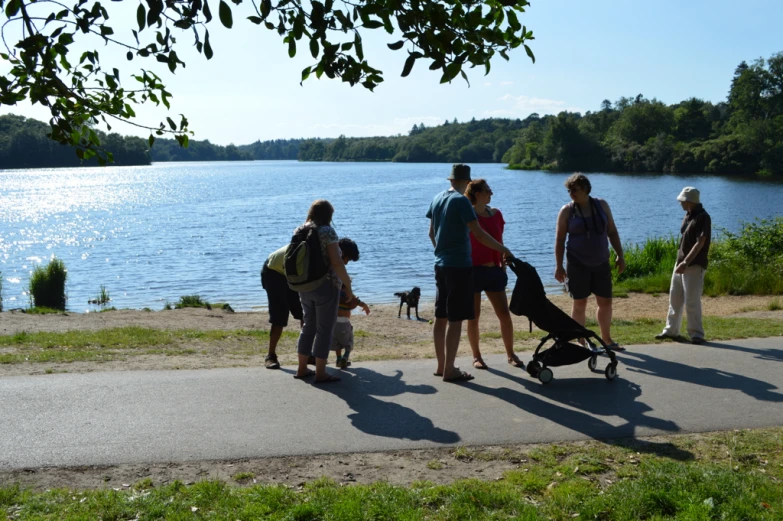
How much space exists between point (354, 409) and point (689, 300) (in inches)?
189

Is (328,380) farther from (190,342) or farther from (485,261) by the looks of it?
(190,342)

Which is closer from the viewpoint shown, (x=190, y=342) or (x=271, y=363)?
(x=271, y=363)

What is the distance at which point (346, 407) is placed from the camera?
630 cm

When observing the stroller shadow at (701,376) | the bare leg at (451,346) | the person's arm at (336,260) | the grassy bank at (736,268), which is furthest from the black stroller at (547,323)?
the grassy bank at (736,268)

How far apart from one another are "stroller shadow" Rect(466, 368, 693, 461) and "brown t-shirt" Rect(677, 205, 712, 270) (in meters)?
2.58

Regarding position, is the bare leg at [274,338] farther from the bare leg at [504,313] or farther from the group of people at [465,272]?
the bare leg at [504,313]

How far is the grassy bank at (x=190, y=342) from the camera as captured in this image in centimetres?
860

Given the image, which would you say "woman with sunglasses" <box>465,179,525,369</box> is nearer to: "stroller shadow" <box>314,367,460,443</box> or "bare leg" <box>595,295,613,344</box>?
"stroller shadow" <box>314,367,460,443</box>

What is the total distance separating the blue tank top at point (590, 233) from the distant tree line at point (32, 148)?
127 meters

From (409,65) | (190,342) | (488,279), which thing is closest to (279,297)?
(488,279)

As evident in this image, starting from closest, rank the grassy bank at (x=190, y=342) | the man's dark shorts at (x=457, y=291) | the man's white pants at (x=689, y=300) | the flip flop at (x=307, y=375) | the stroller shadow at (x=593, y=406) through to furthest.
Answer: the stroller shadow at (x=593, y=406) → the man's dark shorts at (x=457, y=291) → the flip flop at (x=307, y=375) → the grassy bank at (x=190, y=342) → the man's white pants at (x=689, y=300)

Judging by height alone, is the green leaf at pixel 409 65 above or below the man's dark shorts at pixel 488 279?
above

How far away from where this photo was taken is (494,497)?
4.36 m

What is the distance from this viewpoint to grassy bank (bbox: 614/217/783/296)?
16.5m
